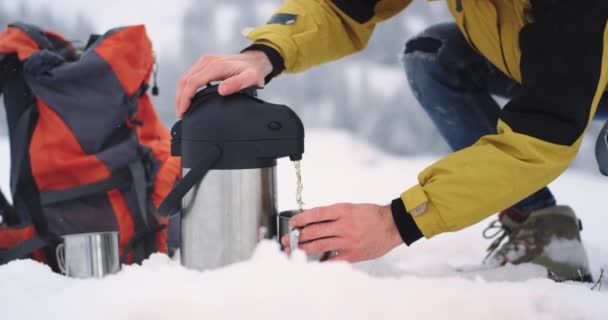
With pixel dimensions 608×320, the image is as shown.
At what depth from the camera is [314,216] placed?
679 mm

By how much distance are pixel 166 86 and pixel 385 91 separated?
3.38 ft

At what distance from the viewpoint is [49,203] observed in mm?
1089

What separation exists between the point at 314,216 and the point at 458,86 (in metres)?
0.62

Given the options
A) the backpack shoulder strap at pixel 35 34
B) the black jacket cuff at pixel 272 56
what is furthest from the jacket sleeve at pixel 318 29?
the backpack shoulder strap at pixel 35 34

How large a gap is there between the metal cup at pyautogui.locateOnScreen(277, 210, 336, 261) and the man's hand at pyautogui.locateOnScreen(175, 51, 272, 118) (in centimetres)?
18

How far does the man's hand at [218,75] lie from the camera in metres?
0.78

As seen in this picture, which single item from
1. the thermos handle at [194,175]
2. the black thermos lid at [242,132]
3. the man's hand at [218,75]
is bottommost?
the thermos handle at [194,175]

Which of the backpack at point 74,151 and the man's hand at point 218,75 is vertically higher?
the man's hand at point 218,75

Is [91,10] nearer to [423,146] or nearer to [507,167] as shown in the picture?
[423,146]

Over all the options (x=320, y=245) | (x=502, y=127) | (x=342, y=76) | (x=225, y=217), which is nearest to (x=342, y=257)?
(x=320, y=245)

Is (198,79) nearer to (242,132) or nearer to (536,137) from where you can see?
(242,132)

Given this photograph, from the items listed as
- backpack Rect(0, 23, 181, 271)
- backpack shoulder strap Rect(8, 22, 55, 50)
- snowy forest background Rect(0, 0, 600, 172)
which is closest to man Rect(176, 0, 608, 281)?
backpack Rect(0, 23, 181, 271)

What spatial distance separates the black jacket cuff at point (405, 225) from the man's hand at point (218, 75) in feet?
0.90

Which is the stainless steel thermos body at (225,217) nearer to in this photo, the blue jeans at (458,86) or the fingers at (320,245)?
the fingers at (320,245)
